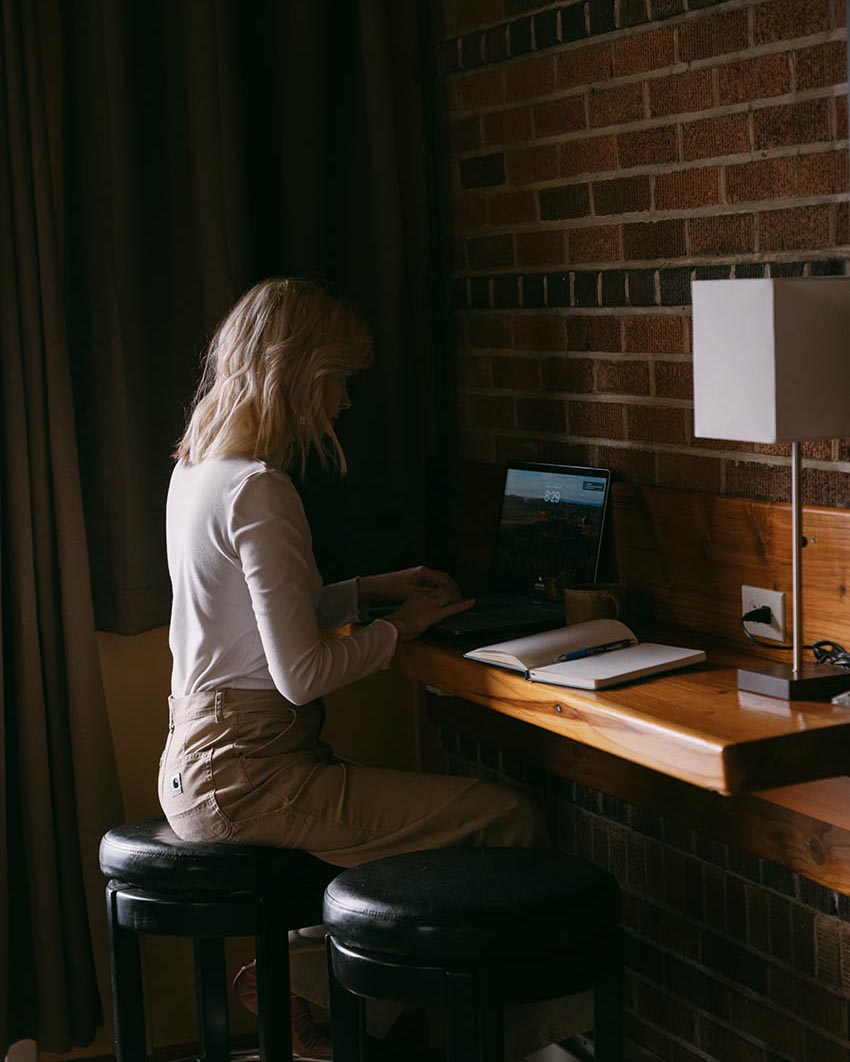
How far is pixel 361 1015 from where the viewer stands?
2.29m

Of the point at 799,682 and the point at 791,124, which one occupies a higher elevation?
the point at 791,124

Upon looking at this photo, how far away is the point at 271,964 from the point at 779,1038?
86cm

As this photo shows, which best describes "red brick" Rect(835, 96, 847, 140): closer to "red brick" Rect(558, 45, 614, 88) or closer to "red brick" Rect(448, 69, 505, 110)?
"red brick" Rect(558, 45, 614, 88)

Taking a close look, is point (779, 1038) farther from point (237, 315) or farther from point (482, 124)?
point (482, 124)

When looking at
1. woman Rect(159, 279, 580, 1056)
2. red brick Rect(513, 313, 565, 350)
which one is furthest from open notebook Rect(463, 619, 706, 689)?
red brick Rect(513, 313, 565, 350)

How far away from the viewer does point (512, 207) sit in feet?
9.59

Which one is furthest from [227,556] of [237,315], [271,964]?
[271,964]

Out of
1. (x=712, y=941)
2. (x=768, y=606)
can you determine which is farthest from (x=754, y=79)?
(x=712, y=941)

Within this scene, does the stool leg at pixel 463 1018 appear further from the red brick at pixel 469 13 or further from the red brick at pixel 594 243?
the red brick at pixel 469 13

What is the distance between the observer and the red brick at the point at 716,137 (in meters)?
2.34

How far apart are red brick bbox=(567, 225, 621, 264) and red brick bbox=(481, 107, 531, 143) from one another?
0.83 feet

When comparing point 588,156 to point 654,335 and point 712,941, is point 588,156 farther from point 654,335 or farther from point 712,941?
point 712,941

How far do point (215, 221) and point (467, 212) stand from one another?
522 millimetres

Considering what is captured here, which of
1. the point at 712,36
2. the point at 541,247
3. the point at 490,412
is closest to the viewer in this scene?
the point at 712,36
